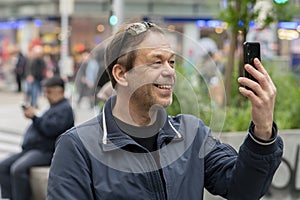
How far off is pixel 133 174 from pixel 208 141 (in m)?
0.37

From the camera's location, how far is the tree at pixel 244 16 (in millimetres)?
9992

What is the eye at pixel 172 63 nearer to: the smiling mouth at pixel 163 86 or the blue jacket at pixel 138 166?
the smiling mouth at pixel 163 86

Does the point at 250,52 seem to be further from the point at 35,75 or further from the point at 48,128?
the point at 35,75

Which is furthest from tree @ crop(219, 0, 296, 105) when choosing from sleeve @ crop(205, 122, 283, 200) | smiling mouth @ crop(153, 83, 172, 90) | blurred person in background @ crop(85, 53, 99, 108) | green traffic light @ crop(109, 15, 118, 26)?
smiling mouth @ crop(153, 83, 172, 90)

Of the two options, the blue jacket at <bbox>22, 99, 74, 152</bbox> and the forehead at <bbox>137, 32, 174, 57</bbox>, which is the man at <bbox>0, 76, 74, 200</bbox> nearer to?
the blue jacket at <bbox>22, 99, 74, 152</bbox>

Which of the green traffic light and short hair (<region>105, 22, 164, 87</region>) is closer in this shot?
short hair (<region>105, 22, 164, 87</region>)

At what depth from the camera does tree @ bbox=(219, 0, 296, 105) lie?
999 cm

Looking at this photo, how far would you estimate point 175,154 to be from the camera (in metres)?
2.55

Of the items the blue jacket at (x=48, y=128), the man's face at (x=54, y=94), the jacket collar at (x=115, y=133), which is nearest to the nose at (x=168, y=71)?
the jacket collar at (x=115, y=133)

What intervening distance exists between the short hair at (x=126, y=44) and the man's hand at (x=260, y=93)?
1.40ft

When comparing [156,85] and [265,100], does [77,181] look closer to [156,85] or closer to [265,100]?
[156,85]

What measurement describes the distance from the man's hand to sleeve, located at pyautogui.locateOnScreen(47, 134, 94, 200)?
61 centimetres

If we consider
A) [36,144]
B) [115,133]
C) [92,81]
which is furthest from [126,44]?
[36,144]

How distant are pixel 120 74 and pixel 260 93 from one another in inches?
22.0
